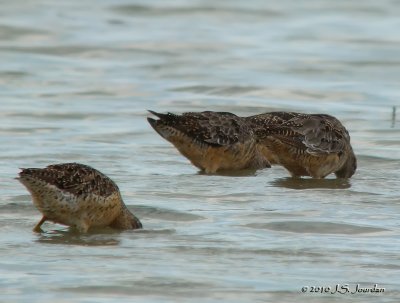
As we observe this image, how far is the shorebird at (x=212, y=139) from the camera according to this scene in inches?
477

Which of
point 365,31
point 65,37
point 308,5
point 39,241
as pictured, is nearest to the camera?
point 39,241

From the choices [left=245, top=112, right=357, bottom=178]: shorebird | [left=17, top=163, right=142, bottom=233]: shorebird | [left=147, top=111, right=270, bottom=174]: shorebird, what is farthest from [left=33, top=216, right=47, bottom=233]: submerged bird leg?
[left=245, top=112, right=357, bottom=178]: shorebird

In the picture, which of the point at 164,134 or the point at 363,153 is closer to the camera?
the point at 164,134

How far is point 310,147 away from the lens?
12.1 m

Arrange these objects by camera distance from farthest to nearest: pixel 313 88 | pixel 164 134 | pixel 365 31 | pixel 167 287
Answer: pixel 365 31 → pixel 313 88 → pixel 164 134 → pixel 167 287

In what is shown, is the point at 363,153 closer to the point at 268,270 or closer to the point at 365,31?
the point at 268,270

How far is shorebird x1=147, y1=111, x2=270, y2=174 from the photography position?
12117 millimetres

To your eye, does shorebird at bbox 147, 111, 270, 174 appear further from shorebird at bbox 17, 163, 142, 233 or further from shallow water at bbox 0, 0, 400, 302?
shorebird at bbox 17, 163, 142, 233

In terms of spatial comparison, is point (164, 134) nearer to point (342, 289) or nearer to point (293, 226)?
point (293, 226)

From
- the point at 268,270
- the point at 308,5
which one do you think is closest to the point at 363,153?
the point at 268,270

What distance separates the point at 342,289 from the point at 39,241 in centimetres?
214

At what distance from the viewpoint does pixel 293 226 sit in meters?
9.41

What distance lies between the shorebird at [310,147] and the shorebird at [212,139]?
0.20 meters

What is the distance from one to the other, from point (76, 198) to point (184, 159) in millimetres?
3694
